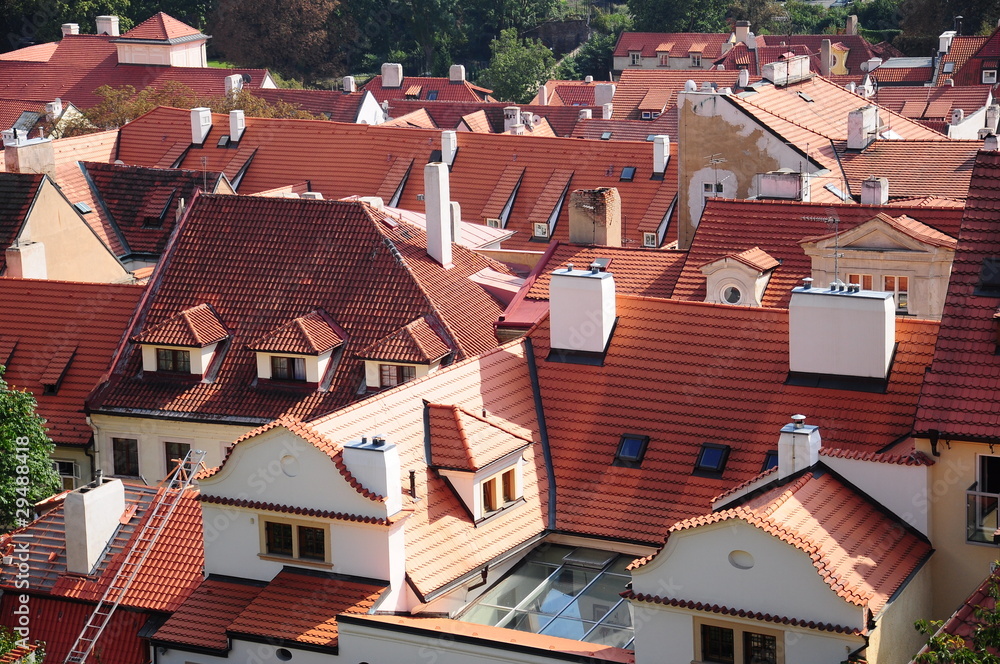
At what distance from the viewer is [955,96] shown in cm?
9494

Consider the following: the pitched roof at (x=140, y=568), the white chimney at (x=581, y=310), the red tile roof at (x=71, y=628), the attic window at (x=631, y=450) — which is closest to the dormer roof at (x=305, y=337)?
the pitched roof at (x=140, y=568)

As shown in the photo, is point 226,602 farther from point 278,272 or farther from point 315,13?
point 315,13

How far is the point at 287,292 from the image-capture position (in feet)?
150

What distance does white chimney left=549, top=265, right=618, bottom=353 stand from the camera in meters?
35.0

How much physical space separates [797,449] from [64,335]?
2373 cm

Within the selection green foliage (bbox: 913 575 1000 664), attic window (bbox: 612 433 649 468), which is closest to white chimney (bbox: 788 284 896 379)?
attic window (bbox: 612 433 649 468)

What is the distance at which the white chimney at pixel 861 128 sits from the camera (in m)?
55.4

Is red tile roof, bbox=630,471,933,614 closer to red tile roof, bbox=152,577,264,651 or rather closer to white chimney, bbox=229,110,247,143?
red tile roof, bbox=152,577,264,651

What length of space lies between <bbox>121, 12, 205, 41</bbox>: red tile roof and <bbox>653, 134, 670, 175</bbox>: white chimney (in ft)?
173

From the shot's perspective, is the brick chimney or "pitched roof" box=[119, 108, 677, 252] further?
"pitched roof" box=[119, 108, 677, 252]

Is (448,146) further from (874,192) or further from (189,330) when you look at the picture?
(189,330)

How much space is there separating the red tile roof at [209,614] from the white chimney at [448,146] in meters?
38.3

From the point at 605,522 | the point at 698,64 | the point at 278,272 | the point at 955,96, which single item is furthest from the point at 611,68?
the point at 605,522

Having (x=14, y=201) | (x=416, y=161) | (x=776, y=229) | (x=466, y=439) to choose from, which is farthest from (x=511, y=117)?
(x=466, y=439)
